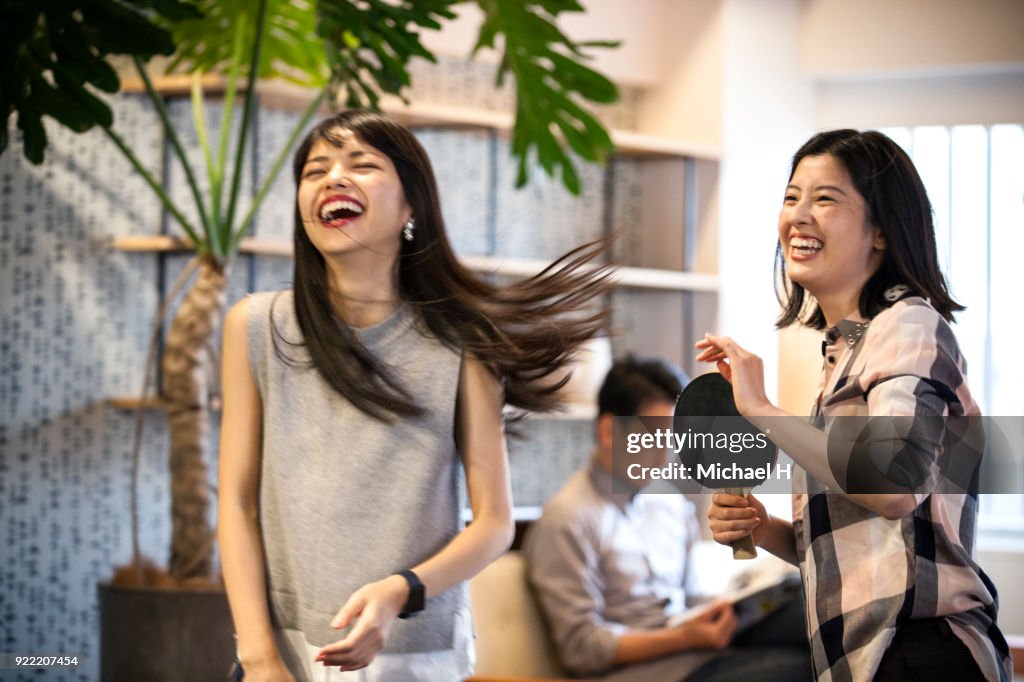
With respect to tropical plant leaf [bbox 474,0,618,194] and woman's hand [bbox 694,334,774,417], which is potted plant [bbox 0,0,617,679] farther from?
woman's hand [bbox 694,334,774,417]

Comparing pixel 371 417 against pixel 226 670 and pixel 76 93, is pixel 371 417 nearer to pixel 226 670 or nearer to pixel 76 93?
pixel 76 93

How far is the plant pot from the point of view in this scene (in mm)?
2053

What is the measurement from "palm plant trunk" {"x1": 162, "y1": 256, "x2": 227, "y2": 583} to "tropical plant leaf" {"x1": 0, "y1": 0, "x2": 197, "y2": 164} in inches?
21.7

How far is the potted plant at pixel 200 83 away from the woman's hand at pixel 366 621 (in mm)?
956

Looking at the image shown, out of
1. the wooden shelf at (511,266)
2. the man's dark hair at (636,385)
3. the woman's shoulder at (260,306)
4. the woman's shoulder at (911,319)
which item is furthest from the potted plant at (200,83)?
the woman's shoulder at (911,319)

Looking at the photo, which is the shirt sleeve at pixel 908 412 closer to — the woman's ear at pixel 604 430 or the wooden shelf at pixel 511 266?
the woman's ear at pixel 604 430

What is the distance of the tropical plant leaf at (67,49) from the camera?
1.67 meters

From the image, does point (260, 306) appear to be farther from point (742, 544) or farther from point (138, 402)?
point (138, 402)

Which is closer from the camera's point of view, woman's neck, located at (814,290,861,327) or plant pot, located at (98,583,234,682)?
woman's neck, located at (814,290,861,327)

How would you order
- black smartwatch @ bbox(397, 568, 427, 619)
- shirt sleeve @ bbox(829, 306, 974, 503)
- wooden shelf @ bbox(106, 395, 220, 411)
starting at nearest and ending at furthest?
shirt sleeve @ bbox(829, 306, 974, 503), black smartwatch @ bbox(397, 568, 427, 619), wooden shelf @ bbox(106, 395, 220, 411)

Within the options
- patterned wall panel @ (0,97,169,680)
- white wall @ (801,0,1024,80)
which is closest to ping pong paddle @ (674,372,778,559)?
white wall @ (801,0,1024,80)

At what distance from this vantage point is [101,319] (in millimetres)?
2768

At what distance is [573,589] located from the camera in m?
2.09

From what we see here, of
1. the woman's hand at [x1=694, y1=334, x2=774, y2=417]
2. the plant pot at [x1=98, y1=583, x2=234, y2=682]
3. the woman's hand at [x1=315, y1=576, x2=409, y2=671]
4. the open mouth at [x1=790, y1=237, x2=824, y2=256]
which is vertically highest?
the open mouth at [x1=790, y1=237, x2=824, y2=256]
